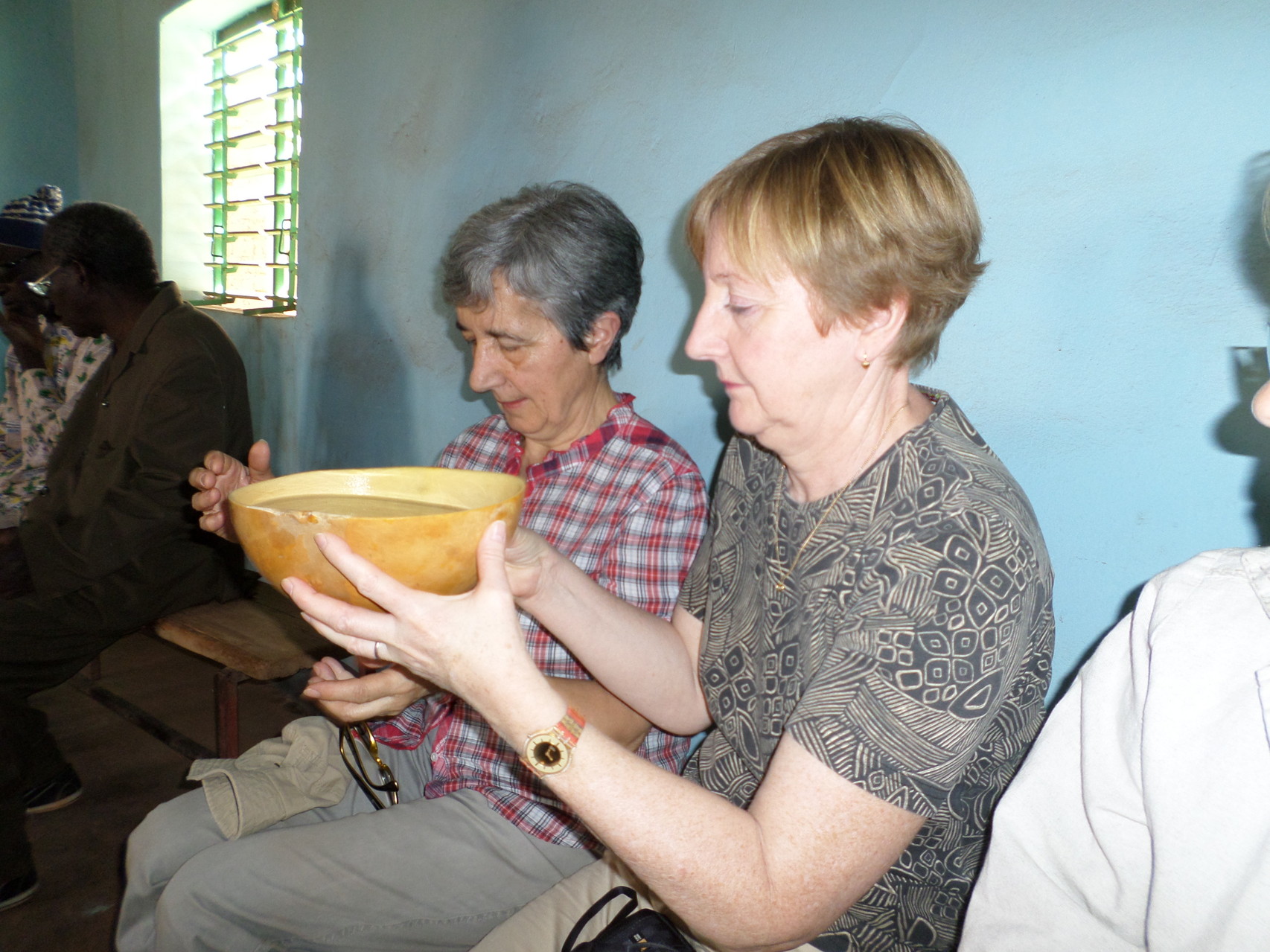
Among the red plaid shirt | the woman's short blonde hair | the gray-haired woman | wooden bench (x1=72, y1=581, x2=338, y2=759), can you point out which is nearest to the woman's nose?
the gray-haired woman

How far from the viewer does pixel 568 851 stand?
1.21 m

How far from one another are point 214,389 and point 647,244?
1286 millimetres

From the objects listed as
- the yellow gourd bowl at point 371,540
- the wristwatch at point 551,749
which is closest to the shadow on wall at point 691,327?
the yellow gourd bowl at point 371,540

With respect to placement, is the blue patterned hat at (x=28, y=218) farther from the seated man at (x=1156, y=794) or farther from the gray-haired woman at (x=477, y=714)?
the seated man at (x=1156, y=794)

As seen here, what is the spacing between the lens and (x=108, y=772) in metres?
2.43

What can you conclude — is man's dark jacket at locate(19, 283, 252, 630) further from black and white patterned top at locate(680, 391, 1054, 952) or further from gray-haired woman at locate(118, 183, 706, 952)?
black and white patterned top at locate(680, 391, 1054, 952)

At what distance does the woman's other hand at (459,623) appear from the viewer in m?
0.69

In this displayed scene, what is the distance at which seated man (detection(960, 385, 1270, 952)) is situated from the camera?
602 millimetres

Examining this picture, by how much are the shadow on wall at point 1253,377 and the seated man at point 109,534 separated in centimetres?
214

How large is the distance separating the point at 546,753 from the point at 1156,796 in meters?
0.48

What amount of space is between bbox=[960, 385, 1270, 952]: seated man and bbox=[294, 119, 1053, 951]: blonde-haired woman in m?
0.08

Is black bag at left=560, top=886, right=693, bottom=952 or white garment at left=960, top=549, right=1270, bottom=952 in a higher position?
white garment at left=960, top=549, right=1270, bottom=952

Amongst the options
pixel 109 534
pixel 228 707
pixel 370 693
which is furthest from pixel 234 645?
pixel 370 693

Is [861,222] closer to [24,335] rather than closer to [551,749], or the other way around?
[551,749]
